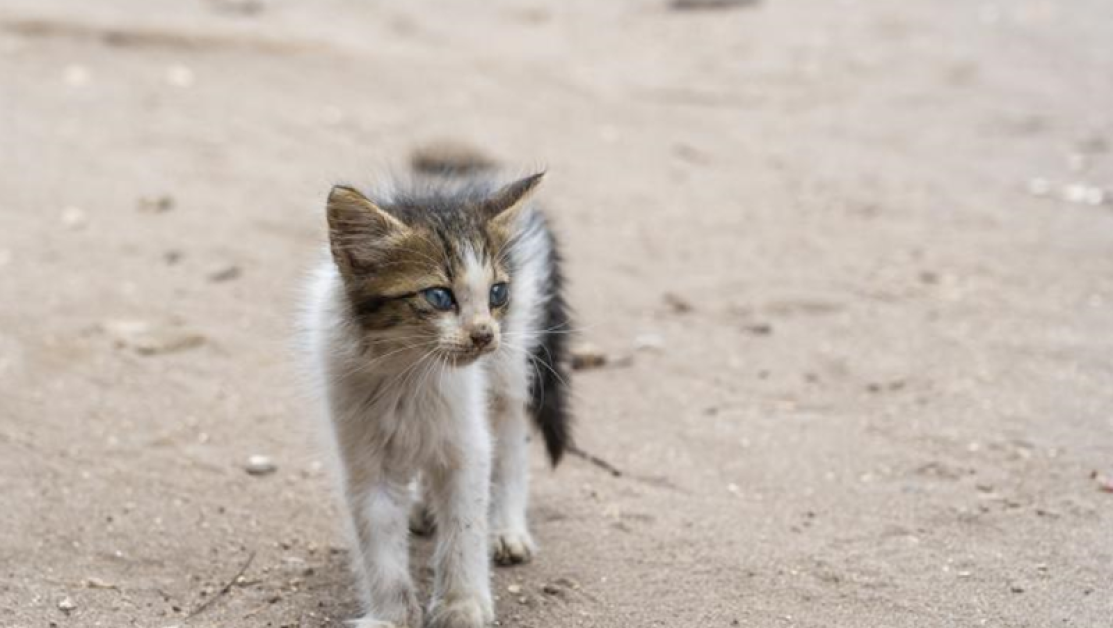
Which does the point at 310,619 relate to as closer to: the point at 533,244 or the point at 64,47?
the point at 533,244

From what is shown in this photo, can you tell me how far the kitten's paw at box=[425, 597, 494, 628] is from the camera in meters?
4.02

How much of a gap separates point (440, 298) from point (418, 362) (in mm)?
205

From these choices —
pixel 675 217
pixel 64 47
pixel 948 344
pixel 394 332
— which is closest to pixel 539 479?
pixel 394 332

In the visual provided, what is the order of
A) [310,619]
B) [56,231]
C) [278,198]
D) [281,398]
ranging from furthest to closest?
[278,198] < [56,231] < [281,398] < [310,619]

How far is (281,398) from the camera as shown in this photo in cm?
579

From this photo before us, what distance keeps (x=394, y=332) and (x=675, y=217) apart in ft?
14.6

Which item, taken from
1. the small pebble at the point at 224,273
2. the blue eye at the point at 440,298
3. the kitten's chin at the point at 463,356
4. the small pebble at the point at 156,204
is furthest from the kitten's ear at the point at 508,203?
the small pebble at the point at 156,204

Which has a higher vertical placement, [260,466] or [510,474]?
[510,474]

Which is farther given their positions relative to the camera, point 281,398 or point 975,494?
point 281,398

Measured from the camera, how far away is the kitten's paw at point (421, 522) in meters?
4.84

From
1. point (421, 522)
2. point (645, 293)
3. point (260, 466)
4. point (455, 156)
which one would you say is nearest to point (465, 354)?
point (421, 522)

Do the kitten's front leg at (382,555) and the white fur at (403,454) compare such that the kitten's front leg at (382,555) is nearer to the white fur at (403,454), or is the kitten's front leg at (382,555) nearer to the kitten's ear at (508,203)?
the white fur at (403,454)

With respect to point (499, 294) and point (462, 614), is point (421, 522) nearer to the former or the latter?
point (462, 614)

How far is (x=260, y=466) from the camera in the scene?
5.15 metres
